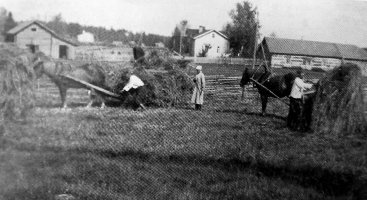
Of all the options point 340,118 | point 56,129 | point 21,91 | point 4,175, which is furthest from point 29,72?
point 340,118

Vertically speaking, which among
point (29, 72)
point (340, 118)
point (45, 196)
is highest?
point (29, 72)

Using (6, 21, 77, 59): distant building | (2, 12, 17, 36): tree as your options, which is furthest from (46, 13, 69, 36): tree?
(2, 12, 17, 36): tree

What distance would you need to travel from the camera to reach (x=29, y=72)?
340 inches

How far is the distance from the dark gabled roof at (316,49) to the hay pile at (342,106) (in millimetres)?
8737

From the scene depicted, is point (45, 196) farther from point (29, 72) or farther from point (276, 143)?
point (276, 143)

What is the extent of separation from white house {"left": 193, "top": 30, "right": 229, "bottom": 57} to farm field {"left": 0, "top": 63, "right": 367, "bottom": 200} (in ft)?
163

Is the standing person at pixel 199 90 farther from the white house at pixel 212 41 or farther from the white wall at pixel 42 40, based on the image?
the white house at pixel 212 41

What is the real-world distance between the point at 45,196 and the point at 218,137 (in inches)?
200

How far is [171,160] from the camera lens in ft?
23.3

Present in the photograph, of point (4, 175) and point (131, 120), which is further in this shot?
point (131, 120)

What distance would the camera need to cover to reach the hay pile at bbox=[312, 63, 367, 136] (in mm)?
10344

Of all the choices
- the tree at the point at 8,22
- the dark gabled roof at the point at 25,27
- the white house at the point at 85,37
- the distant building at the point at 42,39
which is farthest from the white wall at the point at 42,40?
the white house at the point at 85,37

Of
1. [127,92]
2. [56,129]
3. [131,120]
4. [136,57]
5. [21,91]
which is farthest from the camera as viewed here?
[136,57]

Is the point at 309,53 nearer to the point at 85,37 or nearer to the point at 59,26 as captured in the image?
the point at 85,37
